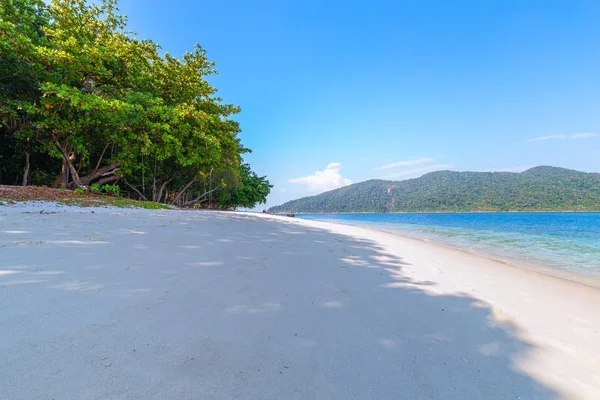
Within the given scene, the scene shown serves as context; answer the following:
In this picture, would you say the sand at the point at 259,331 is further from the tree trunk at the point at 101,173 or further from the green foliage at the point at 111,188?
the tree trunk at the point at 101,173

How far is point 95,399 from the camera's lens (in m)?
1.16

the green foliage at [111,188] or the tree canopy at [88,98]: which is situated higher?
the tree canopy at [88,98]

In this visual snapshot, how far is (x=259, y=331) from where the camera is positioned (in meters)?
1.97

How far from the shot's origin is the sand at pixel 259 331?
4.56 feet

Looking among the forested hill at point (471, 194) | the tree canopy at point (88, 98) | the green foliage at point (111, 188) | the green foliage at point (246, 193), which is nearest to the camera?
the tree canopy at point (88, 98)

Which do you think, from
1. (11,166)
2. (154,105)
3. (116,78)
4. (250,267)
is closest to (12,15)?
(116,78)

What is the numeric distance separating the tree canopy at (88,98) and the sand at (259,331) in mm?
9054

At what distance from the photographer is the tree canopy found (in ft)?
31.9

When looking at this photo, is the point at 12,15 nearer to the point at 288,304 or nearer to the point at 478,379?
the point at 288,304

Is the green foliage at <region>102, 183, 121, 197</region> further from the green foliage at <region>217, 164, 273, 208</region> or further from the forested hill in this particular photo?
the forested hill

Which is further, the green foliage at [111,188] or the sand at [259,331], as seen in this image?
the green foliage at [111,188]

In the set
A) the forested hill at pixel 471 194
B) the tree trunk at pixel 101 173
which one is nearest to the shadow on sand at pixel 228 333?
the tree trunk at pixel 101 173

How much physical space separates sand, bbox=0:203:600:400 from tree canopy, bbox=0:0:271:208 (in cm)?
905

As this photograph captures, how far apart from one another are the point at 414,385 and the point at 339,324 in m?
0.76
